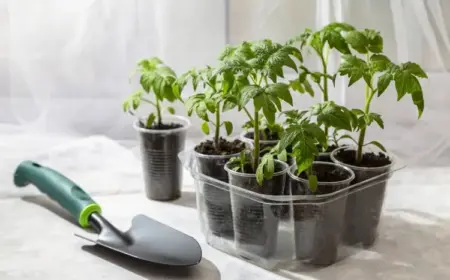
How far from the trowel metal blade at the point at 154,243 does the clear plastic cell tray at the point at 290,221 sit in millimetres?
56

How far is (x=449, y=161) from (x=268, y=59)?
492 mm

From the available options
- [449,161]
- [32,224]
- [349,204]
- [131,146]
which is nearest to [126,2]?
[131,146]

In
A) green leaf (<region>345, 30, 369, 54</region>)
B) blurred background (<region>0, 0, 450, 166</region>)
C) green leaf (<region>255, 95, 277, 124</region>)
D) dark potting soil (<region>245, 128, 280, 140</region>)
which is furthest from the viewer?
blurred background (<region>0, 0, 450, 166</region>)

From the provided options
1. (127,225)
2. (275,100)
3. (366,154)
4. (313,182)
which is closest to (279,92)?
(275,100)

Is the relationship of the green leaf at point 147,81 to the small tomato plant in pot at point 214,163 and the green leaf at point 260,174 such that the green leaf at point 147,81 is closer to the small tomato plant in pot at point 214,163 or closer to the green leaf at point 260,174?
the small tomato plant in pot at point 214,163

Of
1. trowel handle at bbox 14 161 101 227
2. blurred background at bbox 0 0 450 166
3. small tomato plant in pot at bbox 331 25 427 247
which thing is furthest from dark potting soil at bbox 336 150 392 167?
trowel handle at bbox 14 161 101 227

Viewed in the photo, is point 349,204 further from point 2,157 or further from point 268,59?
point 2,157

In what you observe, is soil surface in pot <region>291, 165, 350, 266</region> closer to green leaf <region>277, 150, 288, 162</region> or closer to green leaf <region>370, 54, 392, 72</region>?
green leaf <region>277, 150, 288, 162</region>

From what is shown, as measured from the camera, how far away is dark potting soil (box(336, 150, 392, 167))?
876 mm

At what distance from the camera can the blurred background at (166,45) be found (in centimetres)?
107

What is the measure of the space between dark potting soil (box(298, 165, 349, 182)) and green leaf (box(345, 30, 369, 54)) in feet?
Result: 0.51

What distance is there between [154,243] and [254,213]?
13cm

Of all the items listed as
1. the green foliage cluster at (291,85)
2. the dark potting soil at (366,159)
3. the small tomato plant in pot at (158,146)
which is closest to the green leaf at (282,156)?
the green foliage cluster at (291,85)

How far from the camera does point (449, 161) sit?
1.12 meters
